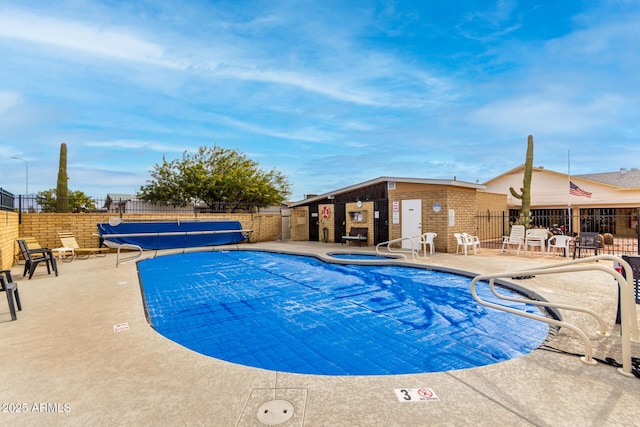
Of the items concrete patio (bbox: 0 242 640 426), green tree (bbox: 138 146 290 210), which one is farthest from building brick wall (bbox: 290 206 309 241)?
concrete patio (bbox: 0 242 640 426)

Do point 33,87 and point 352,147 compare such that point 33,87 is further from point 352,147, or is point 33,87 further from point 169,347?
point 352,147

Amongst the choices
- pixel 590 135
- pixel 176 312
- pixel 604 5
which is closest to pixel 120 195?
pixel 176 312

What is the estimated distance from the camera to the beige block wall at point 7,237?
8.28 meters

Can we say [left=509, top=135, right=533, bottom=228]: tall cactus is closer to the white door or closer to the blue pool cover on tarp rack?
the white door

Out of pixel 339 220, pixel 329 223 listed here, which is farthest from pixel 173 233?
pixel 339 220

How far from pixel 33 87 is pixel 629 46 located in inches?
750

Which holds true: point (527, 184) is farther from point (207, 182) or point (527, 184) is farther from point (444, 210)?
point (207, 182)

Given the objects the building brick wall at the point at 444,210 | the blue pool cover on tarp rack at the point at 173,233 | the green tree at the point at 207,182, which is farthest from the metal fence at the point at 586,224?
the green tree at the point at 207,182

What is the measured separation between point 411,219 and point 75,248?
13005 mm

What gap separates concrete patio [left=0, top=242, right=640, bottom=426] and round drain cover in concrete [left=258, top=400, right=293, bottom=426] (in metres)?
0.05

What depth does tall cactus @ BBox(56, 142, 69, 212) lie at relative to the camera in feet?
45.0

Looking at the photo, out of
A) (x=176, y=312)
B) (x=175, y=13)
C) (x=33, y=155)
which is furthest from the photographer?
(x=33, y=155)

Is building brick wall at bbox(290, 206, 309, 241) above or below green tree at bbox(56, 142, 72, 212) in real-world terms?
below

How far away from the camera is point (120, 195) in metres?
31.5
